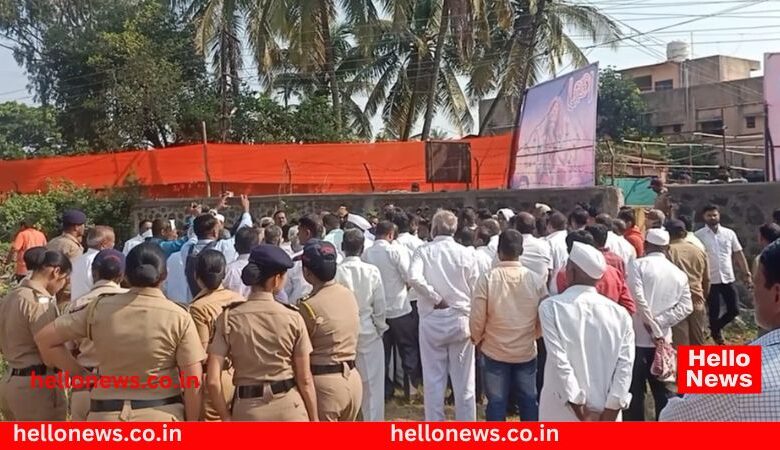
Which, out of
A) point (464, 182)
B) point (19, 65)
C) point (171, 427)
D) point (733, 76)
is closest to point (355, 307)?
point (171, 427)

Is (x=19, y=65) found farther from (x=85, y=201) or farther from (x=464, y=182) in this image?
(x=464, y=182)

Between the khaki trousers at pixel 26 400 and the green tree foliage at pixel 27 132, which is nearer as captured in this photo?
the khaki trousers at pixel 26 400

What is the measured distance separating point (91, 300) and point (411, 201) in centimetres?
928

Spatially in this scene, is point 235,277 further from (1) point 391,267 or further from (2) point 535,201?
(2) point 535,201

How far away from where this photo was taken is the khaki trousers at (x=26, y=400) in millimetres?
3904

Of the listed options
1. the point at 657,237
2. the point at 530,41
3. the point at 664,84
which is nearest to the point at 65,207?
the point at 657,237

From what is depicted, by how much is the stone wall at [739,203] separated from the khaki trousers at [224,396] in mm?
7831

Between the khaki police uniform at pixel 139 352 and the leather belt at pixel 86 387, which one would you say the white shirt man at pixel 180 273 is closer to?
the leather belt at pixel 86 387

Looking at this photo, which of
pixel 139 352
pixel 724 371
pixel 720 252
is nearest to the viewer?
pixel 724 371

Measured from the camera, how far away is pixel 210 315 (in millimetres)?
3738

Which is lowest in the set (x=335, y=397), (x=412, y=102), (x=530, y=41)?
(x=335, y=397)

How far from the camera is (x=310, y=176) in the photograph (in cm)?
1411

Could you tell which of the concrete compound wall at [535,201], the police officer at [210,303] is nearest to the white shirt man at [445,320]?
the police officer at [210,303]

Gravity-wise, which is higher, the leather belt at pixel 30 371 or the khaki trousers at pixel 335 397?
the leather belt at pixel 30 371
